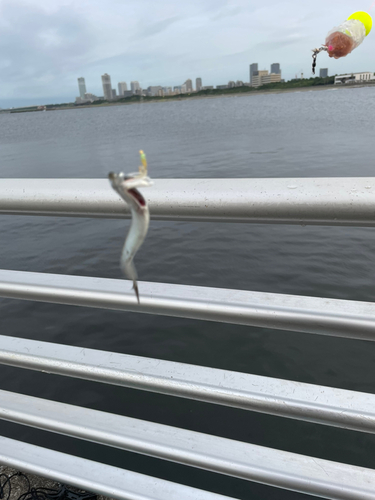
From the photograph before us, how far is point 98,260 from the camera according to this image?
862cm

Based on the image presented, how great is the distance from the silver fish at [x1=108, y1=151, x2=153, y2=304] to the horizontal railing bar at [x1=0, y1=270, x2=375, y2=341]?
0.69 metres

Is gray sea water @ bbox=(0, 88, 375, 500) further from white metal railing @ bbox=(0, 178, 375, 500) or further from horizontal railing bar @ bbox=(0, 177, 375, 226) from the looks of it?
white metal railing @ bbox=(0, 178, 375, 500)

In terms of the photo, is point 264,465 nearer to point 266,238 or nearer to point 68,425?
point 68,425

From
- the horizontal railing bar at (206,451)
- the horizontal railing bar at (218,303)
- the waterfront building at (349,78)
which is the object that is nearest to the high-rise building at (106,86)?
the horizontal railing bar at (218,303)

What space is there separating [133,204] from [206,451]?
1175mm

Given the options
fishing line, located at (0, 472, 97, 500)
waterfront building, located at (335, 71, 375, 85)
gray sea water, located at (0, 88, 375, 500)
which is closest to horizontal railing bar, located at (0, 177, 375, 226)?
gray sea water, located at (0, 88, 375, 500)

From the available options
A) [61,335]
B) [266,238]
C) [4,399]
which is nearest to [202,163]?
[266,238]

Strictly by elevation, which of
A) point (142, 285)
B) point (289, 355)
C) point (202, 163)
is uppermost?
point (142, 285)

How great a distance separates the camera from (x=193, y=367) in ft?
4.53

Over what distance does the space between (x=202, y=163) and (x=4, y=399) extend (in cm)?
1691

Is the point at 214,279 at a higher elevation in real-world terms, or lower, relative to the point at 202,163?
lower

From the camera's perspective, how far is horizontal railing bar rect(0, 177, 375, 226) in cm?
98

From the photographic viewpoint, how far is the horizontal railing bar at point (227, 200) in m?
0.98

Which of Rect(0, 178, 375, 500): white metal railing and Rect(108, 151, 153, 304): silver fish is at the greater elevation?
Rect(108, 151, 153, 304): silver fish
